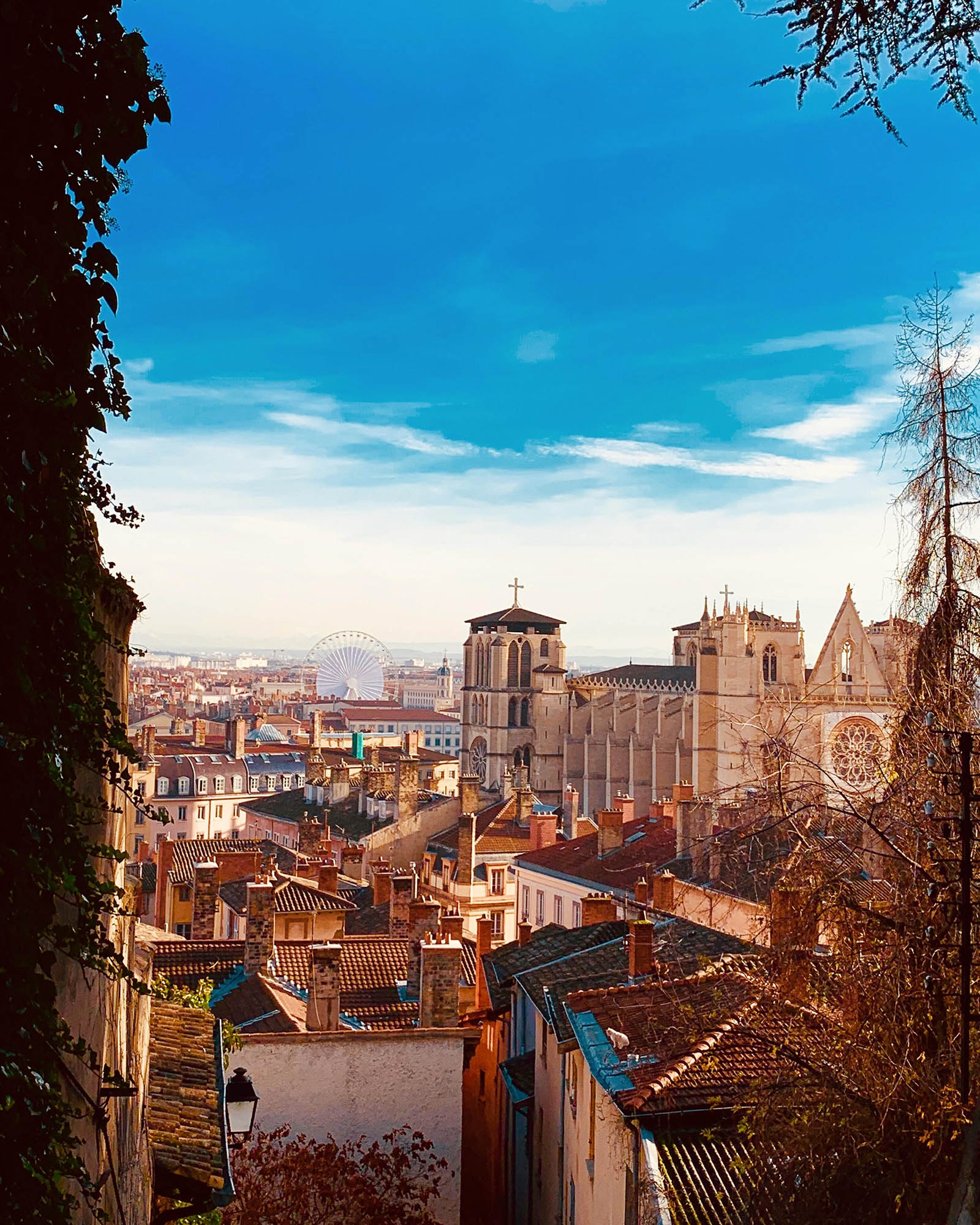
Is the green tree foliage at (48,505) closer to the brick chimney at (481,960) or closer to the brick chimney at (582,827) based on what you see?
the brick chimney at (481,960)

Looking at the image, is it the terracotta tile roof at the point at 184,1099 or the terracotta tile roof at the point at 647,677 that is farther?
the terracotta tile roof at the point at 647,677

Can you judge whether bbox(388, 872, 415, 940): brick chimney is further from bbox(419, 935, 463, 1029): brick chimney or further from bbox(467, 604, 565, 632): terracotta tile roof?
bbox(467, 604, 565, 632): terracotta tile roof

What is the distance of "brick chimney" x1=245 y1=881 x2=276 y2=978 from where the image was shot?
20.2 m

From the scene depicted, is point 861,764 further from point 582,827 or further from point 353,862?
point 582,827

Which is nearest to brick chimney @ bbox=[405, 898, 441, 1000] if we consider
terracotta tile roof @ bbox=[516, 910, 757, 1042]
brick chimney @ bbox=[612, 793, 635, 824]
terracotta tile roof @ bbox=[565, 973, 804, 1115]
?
terracotta tile roof @ bbox=[516, 910, 757, 1042]

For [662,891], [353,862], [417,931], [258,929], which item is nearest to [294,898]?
[417,931]

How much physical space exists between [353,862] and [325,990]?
19.3 metres

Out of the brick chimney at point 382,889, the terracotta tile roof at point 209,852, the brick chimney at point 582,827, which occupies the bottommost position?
the terracotta tile roof at point 209,852

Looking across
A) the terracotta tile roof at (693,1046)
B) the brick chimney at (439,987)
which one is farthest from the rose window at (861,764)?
the brick chimney at (439,987)

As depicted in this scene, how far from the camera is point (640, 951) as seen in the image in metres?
16.6

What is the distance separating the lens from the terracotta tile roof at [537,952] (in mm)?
21203

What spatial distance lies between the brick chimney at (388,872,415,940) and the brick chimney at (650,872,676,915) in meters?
4.85

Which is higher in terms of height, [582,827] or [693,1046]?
[693,1046]

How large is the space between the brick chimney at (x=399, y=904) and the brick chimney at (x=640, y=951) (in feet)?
28.8
